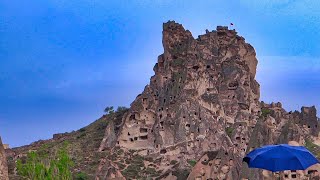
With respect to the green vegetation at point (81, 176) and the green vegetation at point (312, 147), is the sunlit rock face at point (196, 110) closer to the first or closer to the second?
the green vegetation at point (312, 147)

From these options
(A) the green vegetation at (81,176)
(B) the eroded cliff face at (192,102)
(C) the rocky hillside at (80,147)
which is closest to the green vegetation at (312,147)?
(B) the eroded cliff face at (192,102)

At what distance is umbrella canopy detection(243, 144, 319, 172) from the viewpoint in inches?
798

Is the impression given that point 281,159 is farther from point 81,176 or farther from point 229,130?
point 229,130

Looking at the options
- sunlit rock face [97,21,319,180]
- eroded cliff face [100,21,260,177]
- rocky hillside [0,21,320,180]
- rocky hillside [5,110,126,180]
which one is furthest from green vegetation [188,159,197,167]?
rocky hillside [5,110,126,180]

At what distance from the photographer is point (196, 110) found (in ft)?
267

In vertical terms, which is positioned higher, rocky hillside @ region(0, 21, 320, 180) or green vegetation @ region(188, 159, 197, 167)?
rocky hillside @ region(0, 21, 320, 180)

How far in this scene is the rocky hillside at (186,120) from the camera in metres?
74.8

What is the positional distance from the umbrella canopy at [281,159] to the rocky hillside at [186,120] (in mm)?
41560

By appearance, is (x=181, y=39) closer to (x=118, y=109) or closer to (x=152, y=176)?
(x=118, y=109)

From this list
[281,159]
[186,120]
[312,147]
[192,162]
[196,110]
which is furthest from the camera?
[312,147]

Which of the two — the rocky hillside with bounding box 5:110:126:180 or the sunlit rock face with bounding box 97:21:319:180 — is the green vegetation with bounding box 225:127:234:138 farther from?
the rocky hillside with bounding box 5:110:126:180

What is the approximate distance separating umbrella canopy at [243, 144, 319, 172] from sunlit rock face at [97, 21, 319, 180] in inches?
1688

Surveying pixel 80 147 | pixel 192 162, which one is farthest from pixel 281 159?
pixel 80 147

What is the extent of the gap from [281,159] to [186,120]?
196ft
